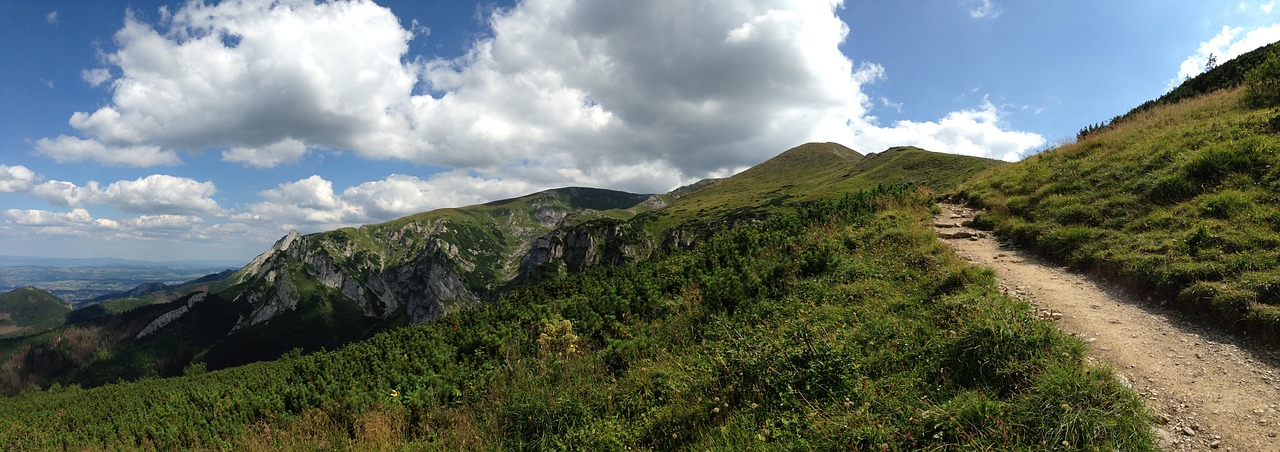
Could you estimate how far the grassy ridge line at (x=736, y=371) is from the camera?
5582 mm

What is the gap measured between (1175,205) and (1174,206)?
97mm

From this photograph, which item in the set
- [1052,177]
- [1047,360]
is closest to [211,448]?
[1047,360]

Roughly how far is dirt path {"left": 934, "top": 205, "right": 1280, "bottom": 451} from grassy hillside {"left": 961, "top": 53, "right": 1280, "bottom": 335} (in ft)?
2.05

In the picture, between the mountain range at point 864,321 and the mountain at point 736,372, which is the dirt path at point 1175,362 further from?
the mountain at point 736,372

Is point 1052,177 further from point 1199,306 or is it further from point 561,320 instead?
point 561,320

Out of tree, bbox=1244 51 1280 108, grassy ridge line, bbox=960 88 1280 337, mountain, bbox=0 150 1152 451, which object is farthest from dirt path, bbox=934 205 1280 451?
tree, bbox=1244 51 1280 108

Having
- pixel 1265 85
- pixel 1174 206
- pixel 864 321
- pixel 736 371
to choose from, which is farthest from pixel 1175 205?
pixel 736 371

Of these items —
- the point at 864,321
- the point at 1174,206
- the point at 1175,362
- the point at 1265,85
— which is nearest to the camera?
the point at 1175,362

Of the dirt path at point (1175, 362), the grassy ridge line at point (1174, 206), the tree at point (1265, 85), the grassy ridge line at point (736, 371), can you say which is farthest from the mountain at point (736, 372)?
the tree at point (1265, 85)

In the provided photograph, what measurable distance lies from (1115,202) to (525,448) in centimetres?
1753

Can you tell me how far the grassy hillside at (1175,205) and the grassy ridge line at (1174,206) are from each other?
2 centimetres

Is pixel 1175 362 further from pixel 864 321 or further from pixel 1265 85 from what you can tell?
pixel 1265 85

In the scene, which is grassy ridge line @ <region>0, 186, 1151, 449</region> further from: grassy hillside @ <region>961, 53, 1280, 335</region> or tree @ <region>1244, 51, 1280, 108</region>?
tree @ <region>1244, 51, 1280, 108</region>

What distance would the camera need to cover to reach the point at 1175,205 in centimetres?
1226
